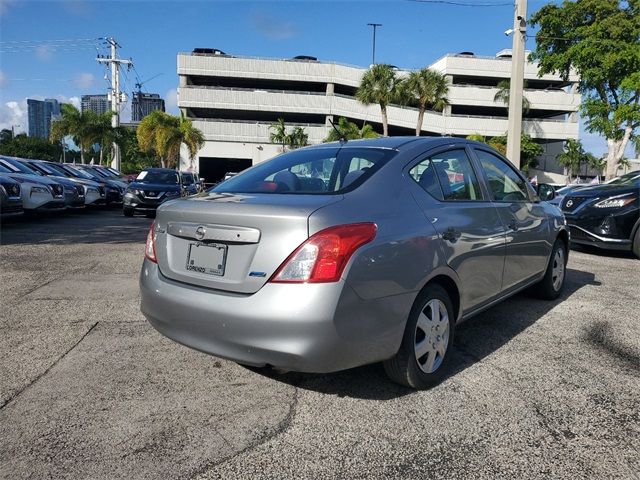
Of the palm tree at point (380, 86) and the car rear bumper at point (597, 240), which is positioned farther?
the palm tree at point (380, 86)

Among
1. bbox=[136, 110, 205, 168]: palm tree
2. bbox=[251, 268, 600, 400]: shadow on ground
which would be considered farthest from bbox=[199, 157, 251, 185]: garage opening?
bbox=[251, 268, 600, 400]: shadow on ground

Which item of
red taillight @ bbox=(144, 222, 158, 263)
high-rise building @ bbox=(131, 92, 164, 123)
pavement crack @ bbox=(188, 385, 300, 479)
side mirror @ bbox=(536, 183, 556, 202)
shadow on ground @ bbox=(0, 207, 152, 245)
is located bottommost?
pavement crack @ bbox=(188, 385, 300, 479)

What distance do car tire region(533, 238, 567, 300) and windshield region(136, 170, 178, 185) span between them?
12.3 meters

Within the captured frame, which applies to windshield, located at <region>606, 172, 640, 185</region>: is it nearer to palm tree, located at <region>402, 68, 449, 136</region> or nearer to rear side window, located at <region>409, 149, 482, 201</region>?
rear side window, located at <region>409, 149, 482, 201</region>

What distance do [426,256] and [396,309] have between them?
0.41m

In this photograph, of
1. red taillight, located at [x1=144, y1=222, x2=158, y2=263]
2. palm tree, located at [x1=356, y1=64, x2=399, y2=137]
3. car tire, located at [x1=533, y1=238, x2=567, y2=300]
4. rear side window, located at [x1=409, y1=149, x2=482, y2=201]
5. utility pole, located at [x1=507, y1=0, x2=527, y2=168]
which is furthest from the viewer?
palm tree, located at [x1=356, y1=64, x2=399, y2=137]

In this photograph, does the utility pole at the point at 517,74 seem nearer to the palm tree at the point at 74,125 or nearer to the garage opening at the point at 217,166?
the palm tree at the point at 74,125

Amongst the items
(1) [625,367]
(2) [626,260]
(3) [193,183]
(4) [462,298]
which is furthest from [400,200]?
(3) [193,183]

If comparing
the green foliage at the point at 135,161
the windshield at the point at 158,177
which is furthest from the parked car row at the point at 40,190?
the green foliage at the point at 135,161

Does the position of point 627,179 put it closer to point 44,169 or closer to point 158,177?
point 158,177

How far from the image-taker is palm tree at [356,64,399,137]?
40500mm

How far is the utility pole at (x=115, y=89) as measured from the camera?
4003 cm

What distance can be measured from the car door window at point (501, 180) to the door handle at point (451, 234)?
2.95ft

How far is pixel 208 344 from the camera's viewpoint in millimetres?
2717
